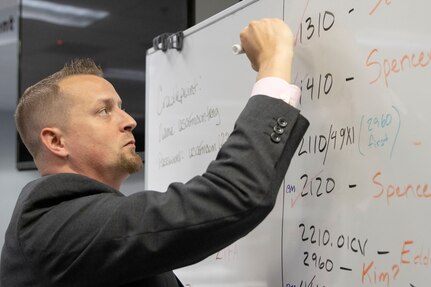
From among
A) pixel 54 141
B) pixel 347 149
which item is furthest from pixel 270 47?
pixel 54 141

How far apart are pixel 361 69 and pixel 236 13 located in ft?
1.51

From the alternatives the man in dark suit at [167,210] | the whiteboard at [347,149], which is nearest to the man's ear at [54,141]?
the man in dark suit at [167,210]

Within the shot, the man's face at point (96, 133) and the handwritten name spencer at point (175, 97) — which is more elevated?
the handwritten name spencer at point (175, 97)

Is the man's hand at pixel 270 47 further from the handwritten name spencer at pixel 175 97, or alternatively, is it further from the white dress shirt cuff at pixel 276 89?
the handwritten name spencer at pixel 175 97

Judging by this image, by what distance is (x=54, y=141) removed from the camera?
124 centimetres

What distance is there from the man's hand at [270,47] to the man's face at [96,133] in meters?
0.31

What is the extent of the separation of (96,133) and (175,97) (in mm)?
499

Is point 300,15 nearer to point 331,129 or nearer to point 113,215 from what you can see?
point 331,129

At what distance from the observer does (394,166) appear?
995 millimetres

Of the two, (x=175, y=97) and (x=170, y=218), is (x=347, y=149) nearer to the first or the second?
(x=170, y=218)

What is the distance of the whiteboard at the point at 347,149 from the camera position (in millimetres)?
961

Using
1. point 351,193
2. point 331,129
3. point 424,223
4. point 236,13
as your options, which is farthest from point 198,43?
point 424,223

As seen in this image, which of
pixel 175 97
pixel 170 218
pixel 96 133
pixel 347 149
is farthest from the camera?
pixel 175 97

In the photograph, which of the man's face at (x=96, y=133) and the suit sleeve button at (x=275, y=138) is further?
the man's face at (x=96, y=133)
